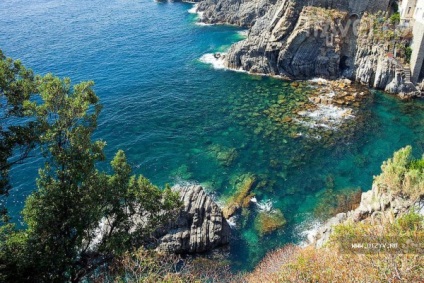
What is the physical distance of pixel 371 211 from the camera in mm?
34750

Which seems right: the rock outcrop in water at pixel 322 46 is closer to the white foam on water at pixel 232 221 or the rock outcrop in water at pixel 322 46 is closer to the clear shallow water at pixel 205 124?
the clear shallow water at pixel 205 124

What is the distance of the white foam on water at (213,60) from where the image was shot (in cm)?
8043

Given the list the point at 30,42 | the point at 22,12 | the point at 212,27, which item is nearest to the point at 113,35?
the point at 30,42

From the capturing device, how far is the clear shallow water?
4312 centimetres

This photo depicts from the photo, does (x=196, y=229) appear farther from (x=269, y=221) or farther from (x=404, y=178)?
(x=404, y=178)

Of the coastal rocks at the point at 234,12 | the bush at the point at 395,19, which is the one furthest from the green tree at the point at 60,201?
the coastal rocks at the point at 234,12

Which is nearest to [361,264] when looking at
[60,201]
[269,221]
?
[60,201]

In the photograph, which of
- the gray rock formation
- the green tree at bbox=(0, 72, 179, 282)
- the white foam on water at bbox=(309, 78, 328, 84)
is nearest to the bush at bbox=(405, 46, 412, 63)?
the white foam on water at bbox=(309, 78, 328, 84)

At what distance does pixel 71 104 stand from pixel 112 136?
111ft

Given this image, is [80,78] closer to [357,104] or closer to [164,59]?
[164,59]

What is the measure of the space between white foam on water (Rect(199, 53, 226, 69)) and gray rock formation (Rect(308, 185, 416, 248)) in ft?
171

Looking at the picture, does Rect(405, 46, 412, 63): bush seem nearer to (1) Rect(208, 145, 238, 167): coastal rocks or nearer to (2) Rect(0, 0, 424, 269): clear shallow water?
(2) Rect(0, 0, 424, 269): clear shallow water

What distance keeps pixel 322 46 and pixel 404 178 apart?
44455mm

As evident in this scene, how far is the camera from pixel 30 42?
9088 cm
